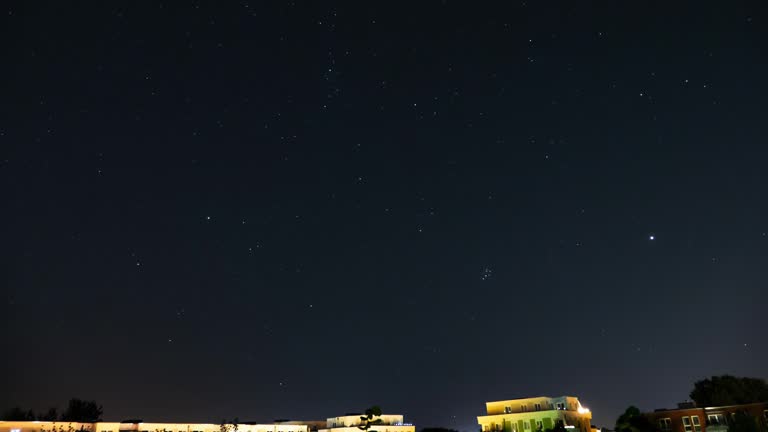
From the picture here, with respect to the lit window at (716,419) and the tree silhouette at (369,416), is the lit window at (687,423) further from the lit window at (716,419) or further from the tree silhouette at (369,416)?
the tree silhouette at (369,416)

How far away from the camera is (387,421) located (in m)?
93.9

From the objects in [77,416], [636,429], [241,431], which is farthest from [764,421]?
[77,416]

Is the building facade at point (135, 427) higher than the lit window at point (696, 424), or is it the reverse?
the building facade at point (135, 427)

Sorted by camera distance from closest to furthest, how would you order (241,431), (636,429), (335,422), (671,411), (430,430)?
(636,429) → (671,411) → (241,431) → (335,422) → (430,430)

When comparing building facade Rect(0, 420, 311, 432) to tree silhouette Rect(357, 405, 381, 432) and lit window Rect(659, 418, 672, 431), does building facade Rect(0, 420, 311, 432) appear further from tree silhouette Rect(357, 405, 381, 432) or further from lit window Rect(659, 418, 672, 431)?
lit window Rect(659, 418, 672, 431)

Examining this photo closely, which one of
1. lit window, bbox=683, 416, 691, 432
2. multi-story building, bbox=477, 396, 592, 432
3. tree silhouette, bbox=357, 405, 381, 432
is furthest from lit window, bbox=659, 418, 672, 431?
tree silhouette, bbox=357, 405, 381, 432

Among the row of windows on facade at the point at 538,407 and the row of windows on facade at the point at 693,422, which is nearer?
the row of windows on facade at the point at 693,422

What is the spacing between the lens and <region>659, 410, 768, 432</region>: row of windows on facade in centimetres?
6375

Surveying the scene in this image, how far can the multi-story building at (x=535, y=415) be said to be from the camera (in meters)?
72.8

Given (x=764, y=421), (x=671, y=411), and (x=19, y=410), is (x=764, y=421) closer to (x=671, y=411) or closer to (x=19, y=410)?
(x=671, y=411)

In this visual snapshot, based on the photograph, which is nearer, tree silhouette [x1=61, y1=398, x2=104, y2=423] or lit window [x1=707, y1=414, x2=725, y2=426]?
lit window [x1=707, y1=414, x2=725, y2=426]

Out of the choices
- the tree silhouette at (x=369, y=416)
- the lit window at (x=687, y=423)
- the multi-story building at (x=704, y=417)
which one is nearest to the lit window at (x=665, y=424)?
the multi-story building at (x=704, y=417)

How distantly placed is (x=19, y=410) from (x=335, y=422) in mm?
51041

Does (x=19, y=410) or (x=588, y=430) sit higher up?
(x=19, y=410)
